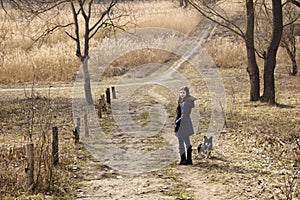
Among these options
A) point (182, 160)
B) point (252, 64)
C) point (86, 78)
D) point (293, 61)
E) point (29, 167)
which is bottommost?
point (182, 160)

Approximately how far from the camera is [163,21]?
125 feet

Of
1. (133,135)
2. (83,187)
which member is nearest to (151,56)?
(133,135)

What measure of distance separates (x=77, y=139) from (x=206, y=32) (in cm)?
2952

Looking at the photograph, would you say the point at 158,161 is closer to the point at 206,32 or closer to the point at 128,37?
the point at 128,37

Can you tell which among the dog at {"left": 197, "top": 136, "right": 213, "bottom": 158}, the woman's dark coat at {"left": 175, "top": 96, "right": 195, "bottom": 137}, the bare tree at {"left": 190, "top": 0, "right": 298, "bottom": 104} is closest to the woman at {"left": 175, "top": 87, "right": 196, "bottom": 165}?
the woman's dark coat at {"left": 175, "top": 96, "right": 195, "bottom": 137}

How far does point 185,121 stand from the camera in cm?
965

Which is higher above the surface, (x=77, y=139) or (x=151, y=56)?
(x=151, y=56)

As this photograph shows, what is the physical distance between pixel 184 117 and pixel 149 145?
2.51 metres

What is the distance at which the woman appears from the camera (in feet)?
31.4

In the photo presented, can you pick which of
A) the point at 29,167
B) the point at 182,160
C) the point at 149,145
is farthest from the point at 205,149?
the point at 29,167

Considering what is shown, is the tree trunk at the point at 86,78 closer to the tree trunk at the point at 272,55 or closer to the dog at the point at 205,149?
the tree trunk at the point at 272,55

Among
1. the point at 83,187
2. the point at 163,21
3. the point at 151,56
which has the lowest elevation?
the point at 83,187

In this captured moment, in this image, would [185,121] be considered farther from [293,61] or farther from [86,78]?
[293,61]

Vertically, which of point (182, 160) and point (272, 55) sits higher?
point (272, 55)
